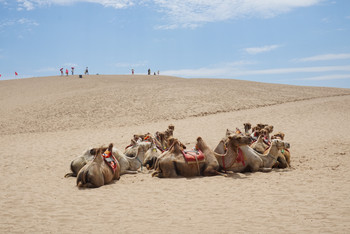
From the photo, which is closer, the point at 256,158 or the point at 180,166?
the point at 180,166

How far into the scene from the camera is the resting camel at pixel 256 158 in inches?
407

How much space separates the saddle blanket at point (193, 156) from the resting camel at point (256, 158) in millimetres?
839

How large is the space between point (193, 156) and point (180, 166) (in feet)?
1.57

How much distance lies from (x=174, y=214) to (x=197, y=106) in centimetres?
2568

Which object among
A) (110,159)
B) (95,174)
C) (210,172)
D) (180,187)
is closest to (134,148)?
(110,159)

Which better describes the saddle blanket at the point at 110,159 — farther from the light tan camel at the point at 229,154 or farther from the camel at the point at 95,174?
the light tan camel at the point at 229,154

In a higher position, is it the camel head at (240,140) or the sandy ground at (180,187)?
the camel head at (240,140)

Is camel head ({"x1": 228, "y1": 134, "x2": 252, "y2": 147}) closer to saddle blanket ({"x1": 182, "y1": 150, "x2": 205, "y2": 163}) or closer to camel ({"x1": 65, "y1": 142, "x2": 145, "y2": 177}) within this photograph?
saddle blanket ({"x1": 182, "y1": 150, "x2": 205, "y2": 163})

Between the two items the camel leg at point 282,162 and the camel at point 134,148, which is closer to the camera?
the camel leg at point 282,162

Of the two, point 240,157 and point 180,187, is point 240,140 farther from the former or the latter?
point 180,187

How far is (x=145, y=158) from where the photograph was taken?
38.7 feet

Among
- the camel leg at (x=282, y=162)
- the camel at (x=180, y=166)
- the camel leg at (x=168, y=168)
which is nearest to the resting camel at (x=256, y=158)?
the camel leg at (x=282, y=162)

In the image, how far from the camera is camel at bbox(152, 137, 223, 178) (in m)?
9.95

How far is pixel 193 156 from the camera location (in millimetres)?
10000
